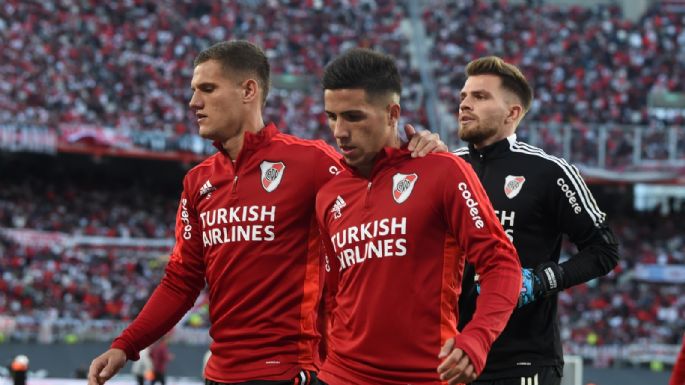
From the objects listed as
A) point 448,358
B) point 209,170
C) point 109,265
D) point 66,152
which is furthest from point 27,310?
point 448,358

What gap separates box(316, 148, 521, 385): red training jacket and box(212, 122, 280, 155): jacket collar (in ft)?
2.81

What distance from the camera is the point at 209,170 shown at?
4.82 metres

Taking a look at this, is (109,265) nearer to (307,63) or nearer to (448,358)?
(307,63)

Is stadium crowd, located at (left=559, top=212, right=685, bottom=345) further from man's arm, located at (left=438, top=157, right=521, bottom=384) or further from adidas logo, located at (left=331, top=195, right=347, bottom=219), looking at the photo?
man's arm, located at (left=438, top=157, right=521, bottom=384)

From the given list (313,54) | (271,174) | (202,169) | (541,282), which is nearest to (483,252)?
(541,282)

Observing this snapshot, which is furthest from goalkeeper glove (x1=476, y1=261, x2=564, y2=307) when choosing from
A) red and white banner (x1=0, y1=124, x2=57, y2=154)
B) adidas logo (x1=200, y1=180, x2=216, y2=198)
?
red and white banner (x1=0, y1=124, x2=57, y2=154)

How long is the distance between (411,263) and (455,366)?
518mm

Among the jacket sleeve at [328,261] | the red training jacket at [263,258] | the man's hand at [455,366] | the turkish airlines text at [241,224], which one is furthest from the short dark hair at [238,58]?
the man's hand at [455,366]

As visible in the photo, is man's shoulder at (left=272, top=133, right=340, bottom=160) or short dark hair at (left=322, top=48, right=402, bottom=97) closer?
short dark hair at (left=322, top=48, right=402, bottom=97)

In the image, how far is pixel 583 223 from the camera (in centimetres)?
484

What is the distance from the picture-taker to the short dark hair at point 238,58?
4.72 metres

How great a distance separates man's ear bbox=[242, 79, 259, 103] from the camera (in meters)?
4.74

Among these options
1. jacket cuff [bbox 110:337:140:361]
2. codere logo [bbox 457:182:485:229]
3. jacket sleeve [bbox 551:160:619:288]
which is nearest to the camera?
codere logo [bbox 457:182:485:229]

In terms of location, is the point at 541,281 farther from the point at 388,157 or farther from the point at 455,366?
the point at 455,366
